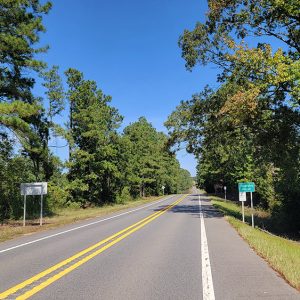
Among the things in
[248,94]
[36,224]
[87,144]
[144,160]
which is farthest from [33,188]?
[144,160]

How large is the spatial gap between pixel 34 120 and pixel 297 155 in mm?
17213

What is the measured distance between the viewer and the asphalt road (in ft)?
23.2

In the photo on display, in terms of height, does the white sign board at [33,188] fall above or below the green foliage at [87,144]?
below

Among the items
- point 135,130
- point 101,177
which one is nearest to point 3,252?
point 101,177

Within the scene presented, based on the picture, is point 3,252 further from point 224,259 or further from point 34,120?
point 34,120

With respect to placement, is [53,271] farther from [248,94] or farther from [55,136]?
[55,136]

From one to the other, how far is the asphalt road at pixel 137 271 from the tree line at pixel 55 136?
39.5 feet

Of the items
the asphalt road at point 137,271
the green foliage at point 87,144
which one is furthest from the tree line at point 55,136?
the asphalt road at point 137,271

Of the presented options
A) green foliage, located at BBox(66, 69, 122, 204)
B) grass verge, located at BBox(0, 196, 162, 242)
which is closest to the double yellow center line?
grass verge, located at BBox(0, 196, 162, 242)

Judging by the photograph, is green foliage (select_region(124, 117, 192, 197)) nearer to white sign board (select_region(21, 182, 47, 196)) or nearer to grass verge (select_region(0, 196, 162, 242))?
grass verge (select_region(0, 196, 162, 242))

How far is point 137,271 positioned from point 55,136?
100ft

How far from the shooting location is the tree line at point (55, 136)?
24.3 metres

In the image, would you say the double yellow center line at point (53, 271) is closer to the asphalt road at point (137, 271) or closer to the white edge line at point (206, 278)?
the asphalt road at point (137, 271)

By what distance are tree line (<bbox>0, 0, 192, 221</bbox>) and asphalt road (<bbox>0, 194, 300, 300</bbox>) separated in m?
12.0
